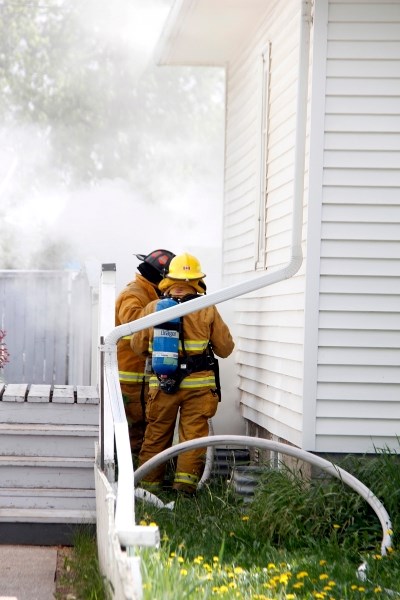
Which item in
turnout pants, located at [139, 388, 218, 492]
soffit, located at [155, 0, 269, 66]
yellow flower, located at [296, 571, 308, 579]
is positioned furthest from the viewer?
soffit, located at [155, 0, 269, 66]

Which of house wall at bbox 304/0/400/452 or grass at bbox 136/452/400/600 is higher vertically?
house wall at bbox 304/0/400/452

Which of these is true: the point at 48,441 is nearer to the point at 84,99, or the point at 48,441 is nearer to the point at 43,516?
the point at 43,516

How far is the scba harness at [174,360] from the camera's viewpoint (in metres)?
8.69

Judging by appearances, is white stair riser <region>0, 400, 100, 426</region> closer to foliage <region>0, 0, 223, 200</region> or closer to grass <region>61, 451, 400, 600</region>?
grass <region>61, 451, 400, 600</region>

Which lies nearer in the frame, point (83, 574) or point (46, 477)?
point (83, 574)

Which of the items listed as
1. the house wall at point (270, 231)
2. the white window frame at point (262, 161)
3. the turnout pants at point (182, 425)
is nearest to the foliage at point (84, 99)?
the house wall at point (270, 231)

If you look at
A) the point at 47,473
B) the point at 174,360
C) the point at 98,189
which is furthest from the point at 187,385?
the point at 98,189

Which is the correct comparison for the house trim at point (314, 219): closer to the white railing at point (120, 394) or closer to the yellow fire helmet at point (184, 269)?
the white railing at point (120, 394)

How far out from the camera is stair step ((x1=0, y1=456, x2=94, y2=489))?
26.1ft

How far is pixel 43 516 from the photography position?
752cm

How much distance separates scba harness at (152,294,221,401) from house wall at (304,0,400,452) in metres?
1.29

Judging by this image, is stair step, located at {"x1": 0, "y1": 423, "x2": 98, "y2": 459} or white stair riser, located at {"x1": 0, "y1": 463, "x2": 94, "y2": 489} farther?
stair step, located at {"x1": 0, "y1": 423, "x2": 98, "y2": 459}

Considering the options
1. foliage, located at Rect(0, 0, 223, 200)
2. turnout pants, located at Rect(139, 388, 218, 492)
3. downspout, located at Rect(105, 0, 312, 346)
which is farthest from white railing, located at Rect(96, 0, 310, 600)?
foliage, located at Rect(0, 0, 223, 200)

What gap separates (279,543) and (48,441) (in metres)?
1.96
